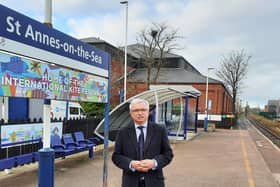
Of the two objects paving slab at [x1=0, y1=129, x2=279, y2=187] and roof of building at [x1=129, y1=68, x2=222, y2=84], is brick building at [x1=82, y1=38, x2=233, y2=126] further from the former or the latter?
paving slab at [x1=0, y1=129, x2=279, y2=187]

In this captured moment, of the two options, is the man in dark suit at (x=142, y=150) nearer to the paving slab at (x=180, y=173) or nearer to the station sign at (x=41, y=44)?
the station sign at (x=41, y=44)

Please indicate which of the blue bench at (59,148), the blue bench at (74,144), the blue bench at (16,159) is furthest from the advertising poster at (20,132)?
the blue bench at (74,144)

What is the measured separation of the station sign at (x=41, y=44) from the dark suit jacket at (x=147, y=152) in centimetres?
169

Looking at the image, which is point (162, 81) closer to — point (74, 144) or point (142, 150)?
point (74, 144)

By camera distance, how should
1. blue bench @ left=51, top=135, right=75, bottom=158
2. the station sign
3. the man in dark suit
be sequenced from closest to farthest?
the man in dark suit
the station sign
blue bench @ left=51, top=135, right=75, bottom=158

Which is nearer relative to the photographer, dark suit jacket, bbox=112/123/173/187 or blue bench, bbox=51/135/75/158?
dark suit jacket, bbox=112/123/173/187

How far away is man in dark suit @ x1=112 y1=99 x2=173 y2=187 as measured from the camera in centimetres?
315

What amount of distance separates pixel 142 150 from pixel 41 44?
81.6 inches

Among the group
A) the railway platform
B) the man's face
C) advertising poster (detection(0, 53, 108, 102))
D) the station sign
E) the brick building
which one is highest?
the brick building

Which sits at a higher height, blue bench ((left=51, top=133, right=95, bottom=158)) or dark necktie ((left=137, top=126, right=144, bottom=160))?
dark necktie ((left=137, top=126, right=144, bottom=160))

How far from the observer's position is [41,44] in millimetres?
4113

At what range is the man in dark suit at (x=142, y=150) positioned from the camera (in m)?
3.15

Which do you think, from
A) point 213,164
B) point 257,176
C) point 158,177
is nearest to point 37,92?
point 158,177

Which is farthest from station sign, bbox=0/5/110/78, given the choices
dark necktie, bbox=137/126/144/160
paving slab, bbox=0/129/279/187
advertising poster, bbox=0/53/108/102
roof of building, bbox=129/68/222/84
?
roof of building, bbox=129/68/222/84
